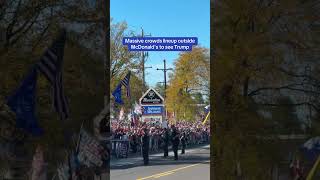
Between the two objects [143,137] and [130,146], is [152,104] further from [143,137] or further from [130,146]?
[130,146]

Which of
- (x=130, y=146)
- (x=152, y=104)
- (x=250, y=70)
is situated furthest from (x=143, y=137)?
(x=250, y=70)

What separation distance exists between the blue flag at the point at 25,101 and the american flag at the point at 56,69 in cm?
12

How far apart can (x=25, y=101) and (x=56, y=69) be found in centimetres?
44

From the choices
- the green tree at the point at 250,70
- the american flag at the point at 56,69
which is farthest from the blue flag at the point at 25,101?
the green tree at the point at 250,70

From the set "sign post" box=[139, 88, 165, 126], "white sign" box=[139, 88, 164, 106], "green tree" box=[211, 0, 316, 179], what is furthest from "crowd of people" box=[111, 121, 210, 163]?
"green tree" box=[211, 0, 316, 179]

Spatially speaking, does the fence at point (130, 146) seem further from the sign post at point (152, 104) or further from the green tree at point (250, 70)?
the green tree at point (250, 70)

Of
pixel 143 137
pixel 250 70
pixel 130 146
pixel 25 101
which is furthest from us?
pixel 130 146

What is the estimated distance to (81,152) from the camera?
21.2ft

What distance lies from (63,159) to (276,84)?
228 centimetres

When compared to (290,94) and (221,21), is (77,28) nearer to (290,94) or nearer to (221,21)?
(221,21)

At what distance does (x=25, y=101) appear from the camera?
6.30 metres

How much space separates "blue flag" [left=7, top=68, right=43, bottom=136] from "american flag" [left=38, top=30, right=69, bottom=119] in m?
0.12

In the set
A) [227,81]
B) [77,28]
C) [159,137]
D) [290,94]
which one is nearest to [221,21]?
[227,81]

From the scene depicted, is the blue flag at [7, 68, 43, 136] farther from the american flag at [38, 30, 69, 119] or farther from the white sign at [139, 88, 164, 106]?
the white sign at [139, 88, 164, 106]
